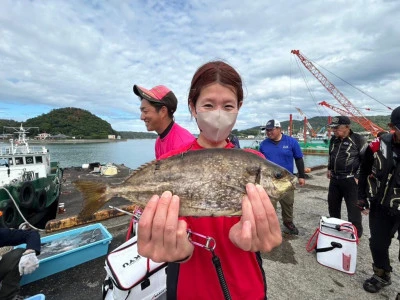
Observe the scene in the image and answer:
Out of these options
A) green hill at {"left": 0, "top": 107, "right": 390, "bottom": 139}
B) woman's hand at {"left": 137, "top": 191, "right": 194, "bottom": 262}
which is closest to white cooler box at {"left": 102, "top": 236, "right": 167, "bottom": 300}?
woman's hand at {"left": 137, "top": 191, "right": 194, "bottom": 262}

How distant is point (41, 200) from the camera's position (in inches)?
529

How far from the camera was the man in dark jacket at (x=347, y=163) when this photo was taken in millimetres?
5762

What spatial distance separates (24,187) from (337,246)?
14906 mm

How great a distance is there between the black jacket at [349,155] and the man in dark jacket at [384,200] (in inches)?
65.7

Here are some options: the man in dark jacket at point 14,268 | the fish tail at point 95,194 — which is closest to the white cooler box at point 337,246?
the fish tail at point 95,194

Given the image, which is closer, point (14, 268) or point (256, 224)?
point (256, 224)

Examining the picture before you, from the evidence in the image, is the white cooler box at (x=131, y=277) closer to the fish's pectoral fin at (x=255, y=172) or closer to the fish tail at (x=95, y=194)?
the fish tail at (x=95, y=194)

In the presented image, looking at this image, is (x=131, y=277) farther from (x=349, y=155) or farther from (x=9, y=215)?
(x=9, y=215)

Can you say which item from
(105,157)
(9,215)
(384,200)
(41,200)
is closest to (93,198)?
(384,200)

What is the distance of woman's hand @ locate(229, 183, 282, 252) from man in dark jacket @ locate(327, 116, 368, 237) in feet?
17.8

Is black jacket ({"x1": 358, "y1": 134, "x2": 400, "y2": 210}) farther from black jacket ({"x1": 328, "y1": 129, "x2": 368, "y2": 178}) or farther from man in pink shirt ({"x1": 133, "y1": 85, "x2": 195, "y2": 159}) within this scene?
man in pink shirt ({"x1": 133, "y1": 85, "x2": 195, "y2": 159})

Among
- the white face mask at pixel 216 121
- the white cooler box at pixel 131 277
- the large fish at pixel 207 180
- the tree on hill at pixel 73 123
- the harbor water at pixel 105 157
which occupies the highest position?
the tree on hill at pixel 73 123

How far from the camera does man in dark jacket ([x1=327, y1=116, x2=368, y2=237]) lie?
227 inches

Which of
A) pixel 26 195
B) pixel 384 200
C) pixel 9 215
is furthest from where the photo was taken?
pixel 26 195
